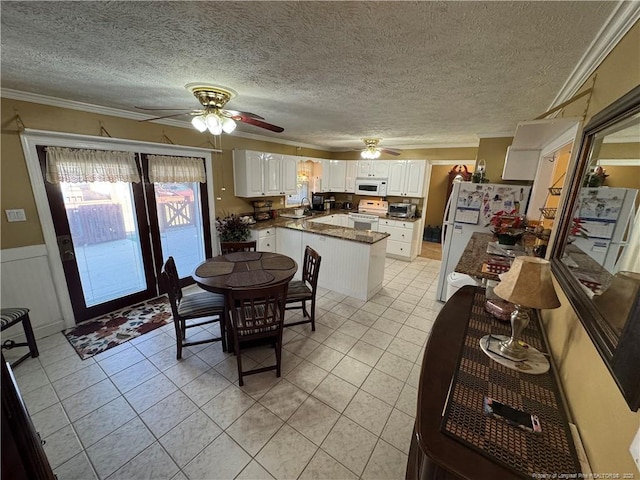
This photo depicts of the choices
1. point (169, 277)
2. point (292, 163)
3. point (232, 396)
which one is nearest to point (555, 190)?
point (232, 396)

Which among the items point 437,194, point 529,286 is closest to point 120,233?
point 529,286

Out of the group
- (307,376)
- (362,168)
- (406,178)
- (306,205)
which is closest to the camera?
(307,376)

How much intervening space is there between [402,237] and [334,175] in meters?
2.22

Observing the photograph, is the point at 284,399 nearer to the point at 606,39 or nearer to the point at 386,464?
the point at 386,464

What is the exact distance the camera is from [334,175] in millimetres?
6180

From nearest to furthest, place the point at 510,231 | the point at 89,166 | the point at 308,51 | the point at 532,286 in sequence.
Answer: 1. the point at 532,286
2. the point at 308,51
3. the point at 510,231
4. the point at 89,166

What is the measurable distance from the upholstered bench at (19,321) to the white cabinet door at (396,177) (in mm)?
5613

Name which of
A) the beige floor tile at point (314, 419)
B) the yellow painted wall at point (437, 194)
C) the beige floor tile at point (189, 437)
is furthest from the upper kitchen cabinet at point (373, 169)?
the beige floor tile at point (189, 437)

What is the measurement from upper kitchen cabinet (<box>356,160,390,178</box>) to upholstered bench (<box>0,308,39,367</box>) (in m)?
5.55

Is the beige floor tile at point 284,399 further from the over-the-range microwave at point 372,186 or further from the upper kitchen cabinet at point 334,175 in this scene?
the upper kitchen cabinet at point 334,175

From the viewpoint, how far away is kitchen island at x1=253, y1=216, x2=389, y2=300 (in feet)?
11.5

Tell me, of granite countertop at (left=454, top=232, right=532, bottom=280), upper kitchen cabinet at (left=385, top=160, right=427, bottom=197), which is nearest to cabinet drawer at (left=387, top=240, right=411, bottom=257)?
upper kitchen cabinet at (left=385, top=160, right=427, bottom=197)

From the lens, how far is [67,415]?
72.1 inches

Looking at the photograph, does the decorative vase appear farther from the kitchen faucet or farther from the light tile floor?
the kitchen faucet
